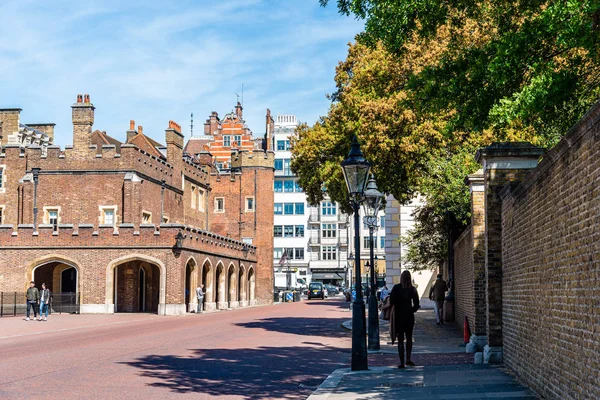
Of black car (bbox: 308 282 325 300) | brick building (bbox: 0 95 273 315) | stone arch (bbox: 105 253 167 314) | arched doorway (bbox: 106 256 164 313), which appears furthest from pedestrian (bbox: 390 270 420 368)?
black car (bbox: 308 282 325 300)

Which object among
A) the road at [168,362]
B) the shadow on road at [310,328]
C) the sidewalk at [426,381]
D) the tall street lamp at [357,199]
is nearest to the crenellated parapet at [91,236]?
the shadow on road at [310,328]

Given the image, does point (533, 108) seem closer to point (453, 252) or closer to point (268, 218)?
point (453, 252)

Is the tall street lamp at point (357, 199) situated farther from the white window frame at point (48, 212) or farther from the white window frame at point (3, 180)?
the white window frame at point (3, 180)

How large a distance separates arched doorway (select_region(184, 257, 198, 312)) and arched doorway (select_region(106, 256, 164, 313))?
5.65ft

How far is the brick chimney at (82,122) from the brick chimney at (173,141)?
24.7 ft

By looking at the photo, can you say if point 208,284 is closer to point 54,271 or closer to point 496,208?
point 54,271

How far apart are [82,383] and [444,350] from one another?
28.1 feet

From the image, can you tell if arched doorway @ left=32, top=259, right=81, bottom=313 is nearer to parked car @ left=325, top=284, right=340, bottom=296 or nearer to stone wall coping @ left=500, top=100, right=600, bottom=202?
stone wall coping @ left=500, top=100, right=600, bottom=202

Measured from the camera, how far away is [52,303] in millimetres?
42250

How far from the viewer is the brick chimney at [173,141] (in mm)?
54094

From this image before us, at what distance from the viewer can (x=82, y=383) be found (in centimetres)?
1191

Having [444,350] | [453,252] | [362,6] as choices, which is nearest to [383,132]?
[453,252]

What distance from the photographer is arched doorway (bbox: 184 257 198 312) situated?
45.8 metres

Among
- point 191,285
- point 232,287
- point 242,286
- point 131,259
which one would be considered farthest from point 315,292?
point 131,259
